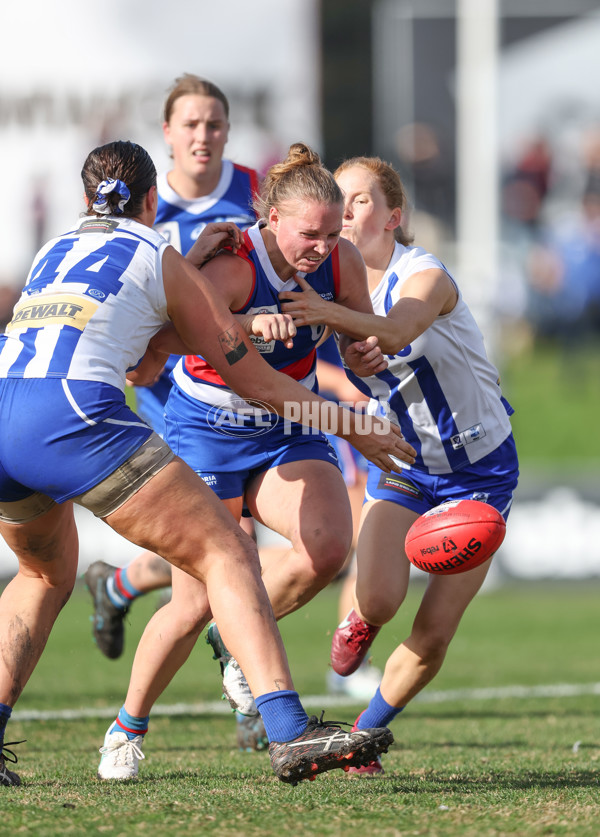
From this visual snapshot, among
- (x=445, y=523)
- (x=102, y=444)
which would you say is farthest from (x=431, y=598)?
(x=102, y=444)

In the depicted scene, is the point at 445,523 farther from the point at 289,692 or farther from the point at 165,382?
the point at 165,382

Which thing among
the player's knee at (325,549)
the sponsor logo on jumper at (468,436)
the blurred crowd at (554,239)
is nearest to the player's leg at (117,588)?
the player's knee at (325,549)

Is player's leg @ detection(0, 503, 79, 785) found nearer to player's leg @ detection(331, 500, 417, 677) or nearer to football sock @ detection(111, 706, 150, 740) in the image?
football sock @ detection(111, 706, 150, 740)

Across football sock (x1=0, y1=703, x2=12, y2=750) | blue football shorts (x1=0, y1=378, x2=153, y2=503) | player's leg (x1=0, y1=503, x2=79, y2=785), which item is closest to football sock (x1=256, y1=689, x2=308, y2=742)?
blue football shorts (x1=0, y1=378, x2=153, y2=503)

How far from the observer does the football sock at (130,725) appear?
4.48m

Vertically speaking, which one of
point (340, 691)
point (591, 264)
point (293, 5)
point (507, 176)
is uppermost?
point (293, 5)

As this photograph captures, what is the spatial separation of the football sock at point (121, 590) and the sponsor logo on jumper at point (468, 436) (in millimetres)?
2265

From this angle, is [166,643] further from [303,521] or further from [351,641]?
[351,641]

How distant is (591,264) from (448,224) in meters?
2.53

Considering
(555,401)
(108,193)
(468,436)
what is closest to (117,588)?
(468,436)

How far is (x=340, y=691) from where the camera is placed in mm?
7164

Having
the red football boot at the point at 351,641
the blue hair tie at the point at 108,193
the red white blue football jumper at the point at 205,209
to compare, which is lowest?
the red football boot at the point at 351,641

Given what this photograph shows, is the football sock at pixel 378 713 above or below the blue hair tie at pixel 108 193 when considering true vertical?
below

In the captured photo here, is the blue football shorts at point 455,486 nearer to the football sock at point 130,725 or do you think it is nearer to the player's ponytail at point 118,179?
the football sock at point 130,725
